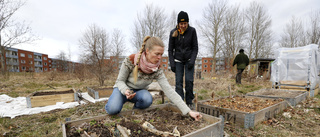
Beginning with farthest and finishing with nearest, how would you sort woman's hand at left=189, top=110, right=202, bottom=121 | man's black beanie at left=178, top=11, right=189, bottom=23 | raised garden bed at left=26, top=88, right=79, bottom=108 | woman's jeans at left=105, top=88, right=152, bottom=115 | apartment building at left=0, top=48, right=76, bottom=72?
apartment building at left=0, top=48, right=76, bottom=72
raised garden bed at left=26, top=88, right=79, bottom=108
man's black beanie at left=178, top=11, right=189, bottom=23
woman's jeans at left=105, top=88, right=152, bottom=115
woman's hand at left=189, top=110, right=202, bottom=121

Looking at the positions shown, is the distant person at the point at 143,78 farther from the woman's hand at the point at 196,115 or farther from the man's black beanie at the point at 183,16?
the man's black beanie at the point at 183,16

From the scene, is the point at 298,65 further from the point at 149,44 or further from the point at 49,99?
the point at 49,99

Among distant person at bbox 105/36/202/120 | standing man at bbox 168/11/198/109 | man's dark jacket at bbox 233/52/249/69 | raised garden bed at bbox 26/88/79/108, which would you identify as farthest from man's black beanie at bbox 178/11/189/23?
man's dark jacket at bbox 233/52/249/69

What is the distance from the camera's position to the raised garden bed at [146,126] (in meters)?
1.35

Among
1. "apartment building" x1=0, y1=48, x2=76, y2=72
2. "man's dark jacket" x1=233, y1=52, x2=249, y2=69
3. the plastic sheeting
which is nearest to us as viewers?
the plastic sheeting

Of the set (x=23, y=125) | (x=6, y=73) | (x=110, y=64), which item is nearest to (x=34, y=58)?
(x=6, y=73)

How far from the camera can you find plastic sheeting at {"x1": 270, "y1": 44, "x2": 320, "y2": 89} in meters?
5.14

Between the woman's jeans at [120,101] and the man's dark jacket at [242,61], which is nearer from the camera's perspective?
the woman's jeans at [120,101]

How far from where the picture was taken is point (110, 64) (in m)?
6.55

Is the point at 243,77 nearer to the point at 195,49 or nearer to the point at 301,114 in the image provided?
the point at 301,114

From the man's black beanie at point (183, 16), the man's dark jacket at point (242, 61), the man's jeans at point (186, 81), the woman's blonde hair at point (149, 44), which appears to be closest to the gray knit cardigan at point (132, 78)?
the woman's blonde hair at point (149, 44)

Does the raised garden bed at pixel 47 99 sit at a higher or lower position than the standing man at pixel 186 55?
lower

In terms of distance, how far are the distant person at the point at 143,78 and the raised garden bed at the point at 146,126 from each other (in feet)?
0.38

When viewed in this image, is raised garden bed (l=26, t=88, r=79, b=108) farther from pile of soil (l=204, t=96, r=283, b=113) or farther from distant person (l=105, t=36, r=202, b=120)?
pile of soil (l=204, t=96, r=283, b=113)
